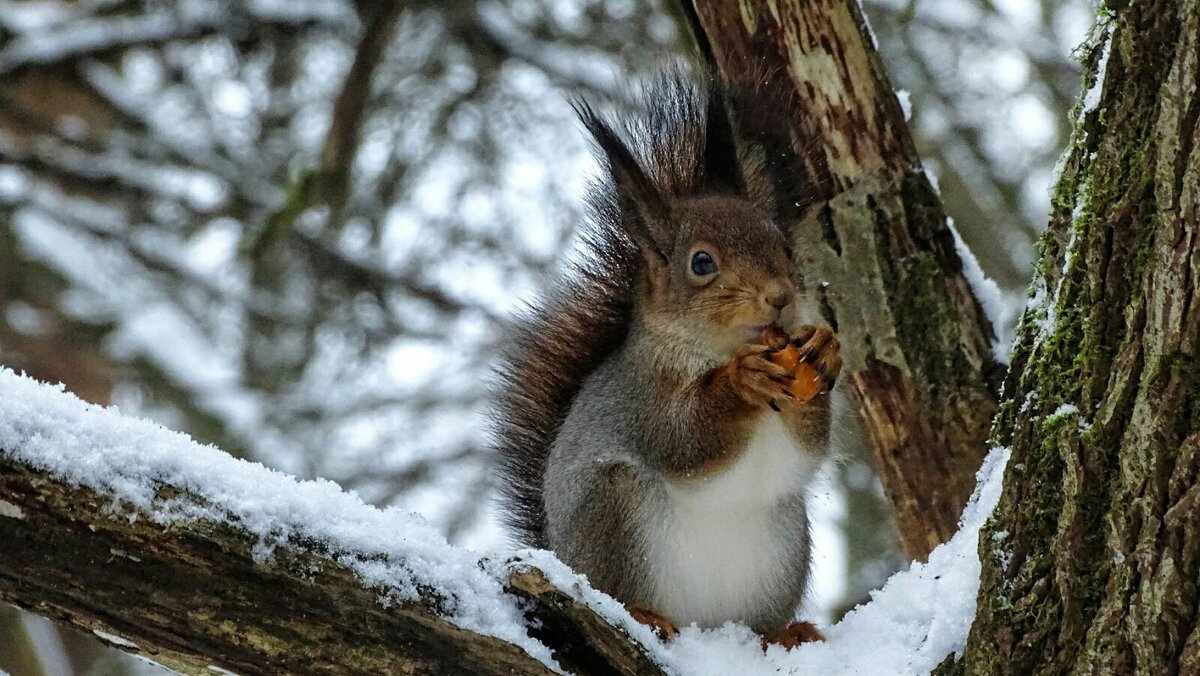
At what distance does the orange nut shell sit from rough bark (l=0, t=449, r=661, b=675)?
0.60 m

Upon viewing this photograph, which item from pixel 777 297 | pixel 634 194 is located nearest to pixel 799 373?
pixel 777 297

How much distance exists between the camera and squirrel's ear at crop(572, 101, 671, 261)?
2.06 m

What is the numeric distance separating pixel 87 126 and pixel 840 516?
125 inches

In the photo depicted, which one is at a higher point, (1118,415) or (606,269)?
(606,269)

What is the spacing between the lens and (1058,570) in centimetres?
122

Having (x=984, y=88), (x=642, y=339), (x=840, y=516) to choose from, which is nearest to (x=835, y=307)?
(x=642, y=339)

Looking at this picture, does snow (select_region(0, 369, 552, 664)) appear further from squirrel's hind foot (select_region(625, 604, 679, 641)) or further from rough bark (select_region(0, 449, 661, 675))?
squirrel's hind foot (select_region(625, 604, 679, 641))

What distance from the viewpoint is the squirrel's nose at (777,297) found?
1945 mm

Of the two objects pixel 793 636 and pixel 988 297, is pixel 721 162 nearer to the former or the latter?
pixel 988 297

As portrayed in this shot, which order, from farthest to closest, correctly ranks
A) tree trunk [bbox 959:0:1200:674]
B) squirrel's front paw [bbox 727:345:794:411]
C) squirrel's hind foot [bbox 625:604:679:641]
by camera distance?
squirrel's front paw [bbox 727:345:794:411] < squirrel's hind foot [bbox 625:604:679:641] < tree trunk [bbox 959:0:1200:674]

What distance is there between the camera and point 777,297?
1945 mm

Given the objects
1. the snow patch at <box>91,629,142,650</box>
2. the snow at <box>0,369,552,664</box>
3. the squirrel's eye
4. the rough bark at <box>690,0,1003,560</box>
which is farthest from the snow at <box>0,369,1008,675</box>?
the rough bark at <box>690,0,1003,560</box>

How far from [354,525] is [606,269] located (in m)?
0.93

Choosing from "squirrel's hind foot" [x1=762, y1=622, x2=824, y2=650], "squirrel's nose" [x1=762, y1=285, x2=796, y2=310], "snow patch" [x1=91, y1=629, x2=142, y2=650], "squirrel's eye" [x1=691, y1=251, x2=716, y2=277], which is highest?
"squirrel's eye" [x1=691, y1=251, x2=716, y2=277]
